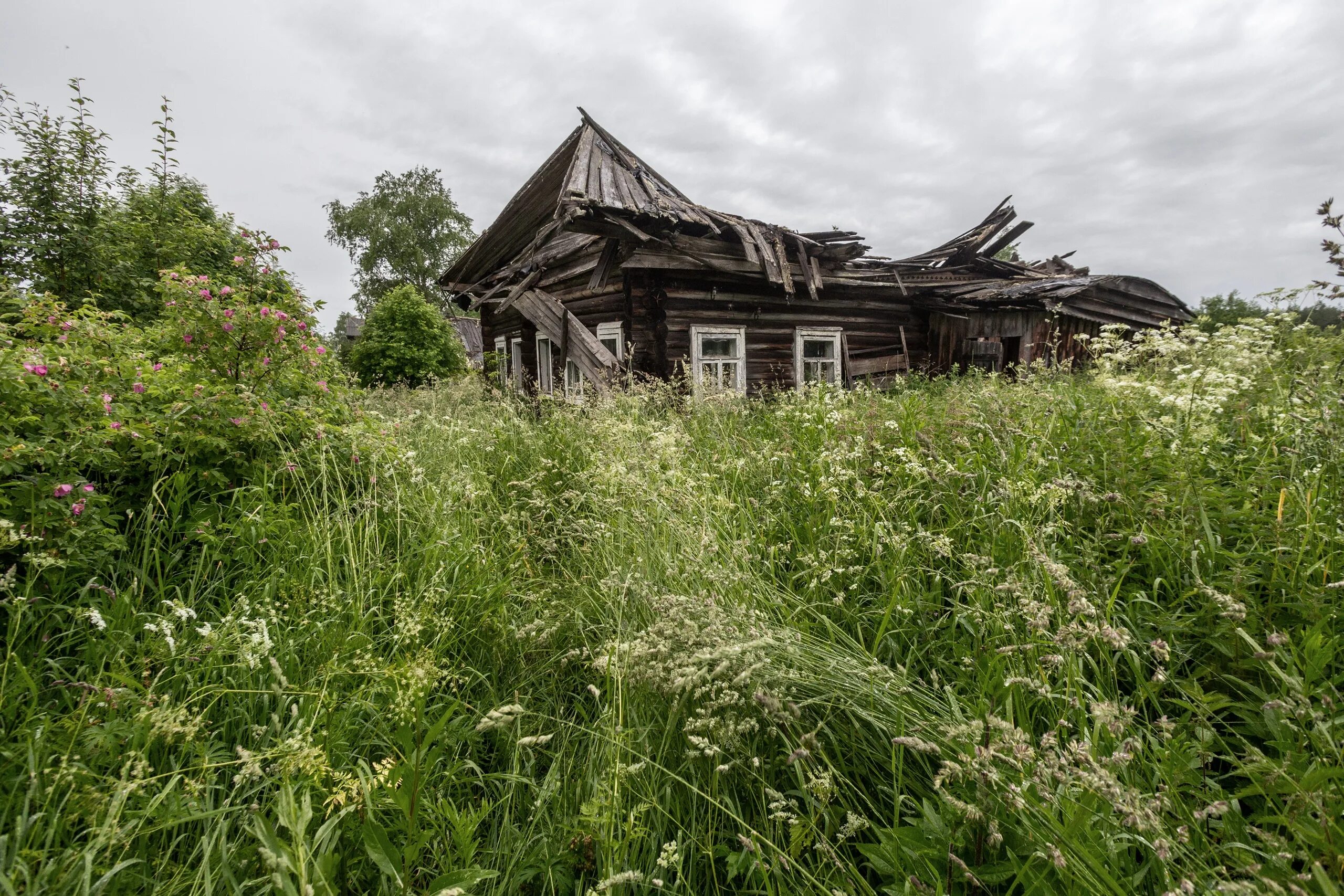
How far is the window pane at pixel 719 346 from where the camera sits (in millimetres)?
8547

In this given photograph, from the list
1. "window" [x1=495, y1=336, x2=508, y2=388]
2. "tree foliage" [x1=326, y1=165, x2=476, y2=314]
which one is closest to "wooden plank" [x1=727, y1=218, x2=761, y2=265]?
"window" [x1=495, y1=336, x2=508, y2=388]

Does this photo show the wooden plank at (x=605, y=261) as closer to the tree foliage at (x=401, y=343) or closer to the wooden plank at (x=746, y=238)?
the wooden plank at (x=746, y=238)

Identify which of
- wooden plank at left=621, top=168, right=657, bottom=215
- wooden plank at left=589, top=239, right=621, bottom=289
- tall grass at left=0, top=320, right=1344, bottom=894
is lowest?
tall grass at left=0, top=320, right=1344, bottom=894

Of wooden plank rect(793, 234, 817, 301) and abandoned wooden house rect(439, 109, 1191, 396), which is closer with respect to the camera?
abandoned wooden house rect(439, 109, 1191, 396)

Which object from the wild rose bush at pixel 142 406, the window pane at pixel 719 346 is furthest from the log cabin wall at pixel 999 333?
the wild rose bush at pixel 142 406

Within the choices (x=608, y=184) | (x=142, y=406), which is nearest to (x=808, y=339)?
(x=608, y=184)

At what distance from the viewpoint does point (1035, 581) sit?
175 centimetres

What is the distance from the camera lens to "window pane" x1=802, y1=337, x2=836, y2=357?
9.83 meters

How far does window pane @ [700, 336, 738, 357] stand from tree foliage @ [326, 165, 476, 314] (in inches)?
919

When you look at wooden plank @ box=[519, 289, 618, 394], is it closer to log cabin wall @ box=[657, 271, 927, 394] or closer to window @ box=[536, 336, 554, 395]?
log cabin wall @ box=[657, 271, 927, 394]

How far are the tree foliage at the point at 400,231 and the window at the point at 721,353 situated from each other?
2338 centimetres

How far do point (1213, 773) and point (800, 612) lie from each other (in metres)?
1.13

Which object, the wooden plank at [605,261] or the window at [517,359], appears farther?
the window at [517,359]

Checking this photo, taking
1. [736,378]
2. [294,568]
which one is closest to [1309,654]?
[294,568]
